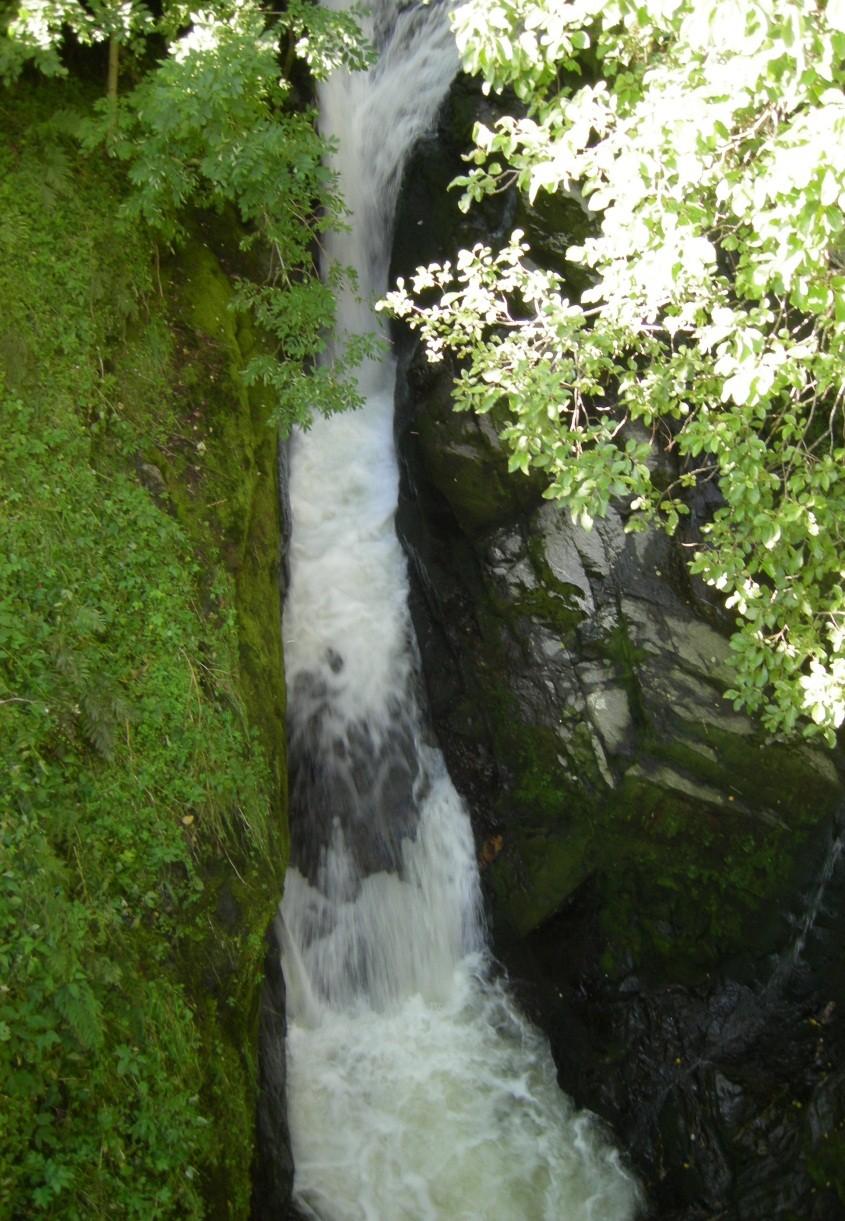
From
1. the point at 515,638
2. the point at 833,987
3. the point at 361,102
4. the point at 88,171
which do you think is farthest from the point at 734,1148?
the point at 361,102

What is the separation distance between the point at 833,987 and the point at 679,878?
1.28 metres

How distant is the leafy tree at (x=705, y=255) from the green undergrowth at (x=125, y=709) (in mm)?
2248

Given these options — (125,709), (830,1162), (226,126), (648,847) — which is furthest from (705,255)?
(830,1162)

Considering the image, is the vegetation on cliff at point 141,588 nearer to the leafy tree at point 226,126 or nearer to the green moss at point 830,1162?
the leafy tree at point 226,126

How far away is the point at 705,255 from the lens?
379cm

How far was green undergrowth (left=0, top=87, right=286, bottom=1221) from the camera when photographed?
4012mm

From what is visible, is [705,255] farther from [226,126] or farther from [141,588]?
[141,588]

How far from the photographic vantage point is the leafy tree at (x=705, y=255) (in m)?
3.38

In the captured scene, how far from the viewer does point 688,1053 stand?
6.92m

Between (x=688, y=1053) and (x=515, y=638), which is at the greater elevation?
(x=515, y=638)

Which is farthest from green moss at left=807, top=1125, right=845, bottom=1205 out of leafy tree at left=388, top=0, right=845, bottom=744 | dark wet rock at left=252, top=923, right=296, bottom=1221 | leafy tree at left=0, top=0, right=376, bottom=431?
leafy tree at left=0, top=0, right=376, bottom=431

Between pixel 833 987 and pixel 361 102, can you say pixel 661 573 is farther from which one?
pixel 361 102

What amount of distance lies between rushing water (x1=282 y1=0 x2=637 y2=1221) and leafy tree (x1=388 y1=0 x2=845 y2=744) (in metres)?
3.26

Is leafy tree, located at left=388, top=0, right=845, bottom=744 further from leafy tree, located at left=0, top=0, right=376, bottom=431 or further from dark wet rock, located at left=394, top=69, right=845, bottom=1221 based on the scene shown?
leafy tree, located at left=0, top=0, right=376, bottom=431
